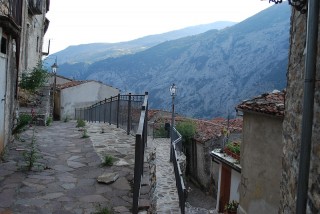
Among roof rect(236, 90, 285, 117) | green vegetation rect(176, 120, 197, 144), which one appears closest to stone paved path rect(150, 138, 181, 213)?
roof rect(236, 90, 285, 117)

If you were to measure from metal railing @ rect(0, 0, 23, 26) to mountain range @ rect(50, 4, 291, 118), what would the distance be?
46.7 metres

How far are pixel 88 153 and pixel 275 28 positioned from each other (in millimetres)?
66713

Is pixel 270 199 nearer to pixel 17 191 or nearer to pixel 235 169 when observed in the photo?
pixel 235 169

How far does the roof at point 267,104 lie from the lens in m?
7.27

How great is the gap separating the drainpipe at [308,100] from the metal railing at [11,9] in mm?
5194

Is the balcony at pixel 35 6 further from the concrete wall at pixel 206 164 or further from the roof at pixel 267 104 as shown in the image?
the roof at pixel 267 104

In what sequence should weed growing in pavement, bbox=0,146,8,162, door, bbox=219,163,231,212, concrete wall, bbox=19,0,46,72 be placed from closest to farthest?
weed growing in pavement, bbox=0,146,8,162 → door, bbox=219,163,231,212 → concrete wall, bbox=19,0,46,72

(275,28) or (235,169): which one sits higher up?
(275,28)

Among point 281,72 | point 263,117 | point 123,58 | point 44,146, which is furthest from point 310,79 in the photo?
point 123,58

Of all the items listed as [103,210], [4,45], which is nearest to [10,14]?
[4,45]

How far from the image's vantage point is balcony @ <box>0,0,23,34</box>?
19.8 feet

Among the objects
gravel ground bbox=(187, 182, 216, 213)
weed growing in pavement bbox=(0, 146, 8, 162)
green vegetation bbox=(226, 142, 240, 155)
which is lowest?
gravel ground bbox=(187, 182, 216, 213)

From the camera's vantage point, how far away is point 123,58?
303ft

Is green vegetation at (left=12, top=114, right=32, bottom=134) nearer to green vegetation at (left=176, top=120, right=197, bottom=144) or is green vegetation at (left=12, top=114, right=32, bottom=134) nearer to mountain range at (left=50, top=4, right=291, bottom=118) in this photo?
green vegetation at (left=176, top=120, right=197, bottom=144)
